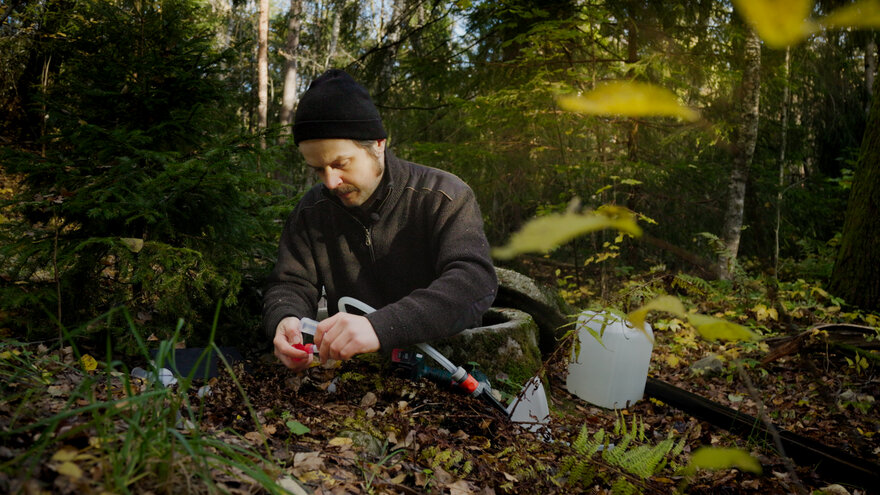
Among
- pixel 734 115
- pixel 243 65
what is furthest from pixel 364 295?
pixel 243 65

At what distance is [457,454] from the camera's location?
5.90 ft

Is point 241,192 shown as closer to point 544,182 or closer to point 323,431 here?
point 323,431

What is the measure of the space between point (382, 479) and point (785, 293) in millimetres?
6455

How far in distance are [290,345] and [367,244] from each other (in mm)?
912

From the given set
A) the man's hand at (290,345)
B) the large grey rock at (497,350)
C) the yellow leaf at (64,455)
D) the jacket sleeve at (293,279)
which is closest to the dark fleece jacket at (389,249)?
the jacket sleeve at (293,279)

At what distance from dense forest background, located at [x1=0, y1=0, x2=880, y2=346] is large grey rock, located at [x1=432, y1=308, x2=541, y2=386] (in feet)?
3.98

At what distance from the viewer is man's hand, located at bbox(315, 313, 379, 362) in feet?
6.48

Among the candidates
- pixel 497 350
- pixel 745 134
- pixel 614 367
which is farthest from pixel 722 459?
pixel 745 134

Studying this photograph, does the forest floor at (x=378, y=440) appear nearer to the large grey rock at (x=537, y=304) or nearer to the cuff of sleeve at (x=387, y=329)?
the cuff of sleeve at (x=387, y=329)

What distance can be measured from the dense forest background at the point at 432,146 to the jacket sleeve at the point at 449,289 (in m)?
0.93

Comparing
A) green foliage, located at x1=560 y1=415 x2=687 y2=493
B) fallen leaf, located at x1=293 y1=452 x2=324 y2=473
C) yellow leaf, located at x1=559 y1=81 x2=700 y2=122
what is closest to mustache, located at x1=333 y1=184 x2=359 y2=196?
fallen leaf, located at x1=293 y1=452 x2=324 y2=473

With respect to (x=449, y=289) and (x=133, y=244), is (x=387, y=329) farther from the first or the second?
(x=133, y=244)

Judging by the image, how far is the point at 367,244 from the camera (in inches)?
117

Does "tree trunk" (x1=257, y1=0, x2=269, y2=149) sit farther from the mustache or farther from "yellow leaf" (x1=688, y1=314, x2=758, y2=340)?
"yellow leaf" (x1=688, y1=314, x2=758, y2=340)
